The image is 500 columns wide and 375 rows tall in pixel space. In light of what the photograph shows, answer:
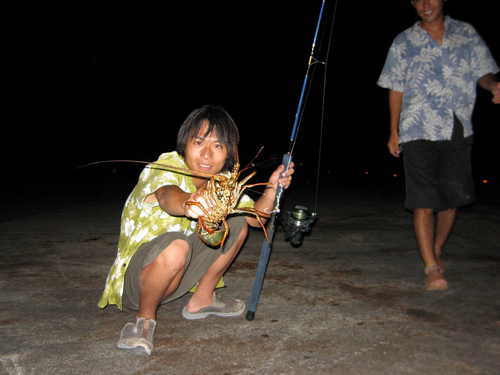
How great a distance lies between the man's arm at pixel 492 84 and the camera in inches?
119

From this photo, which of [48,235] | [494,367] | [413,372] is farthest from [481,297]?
[48,235]

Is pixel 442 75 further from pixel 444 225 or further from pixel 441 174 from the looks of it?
pixel 444 225

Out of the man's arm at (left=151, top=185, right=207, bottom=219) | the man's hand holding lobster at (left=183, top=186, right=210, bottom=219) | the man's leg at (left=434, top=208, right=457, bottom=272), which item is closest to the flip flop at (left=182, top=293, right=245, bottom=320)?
the man's arm at (left=151, top=185, right=207, bottom=219)

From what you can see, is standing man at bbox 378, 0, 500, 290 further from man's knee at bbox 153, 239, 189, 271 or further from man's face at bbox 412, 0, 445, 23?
man's knee at bbox 153, 239, 189, 271

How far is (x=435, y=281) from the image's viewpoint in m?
2.88

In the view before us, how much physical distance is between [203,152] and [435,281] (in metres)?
1.88

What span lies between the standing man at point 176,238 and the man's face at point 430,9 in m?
1.72

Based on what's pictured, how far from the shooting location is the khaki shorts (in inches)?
83.9

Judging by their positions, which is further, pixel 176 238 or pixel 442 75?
pixel 442 75

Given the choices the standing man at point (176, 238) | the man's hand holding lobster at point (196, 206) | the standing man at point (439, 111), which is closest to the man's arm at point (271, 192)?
the standing man at point (176, 238)

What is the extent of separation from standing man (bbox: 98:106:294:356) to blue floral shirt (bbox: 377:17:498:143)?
54.0 inches

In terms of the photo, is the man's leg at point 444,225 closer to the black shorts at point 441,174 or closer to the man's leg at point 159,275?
the black shorts at point 441,174

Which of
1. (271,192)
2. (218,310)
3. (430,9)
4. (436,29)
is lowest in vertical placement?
(218,310)

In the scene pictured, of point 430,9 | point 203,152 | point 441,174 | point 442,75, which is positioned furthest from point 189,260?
point 430,9
